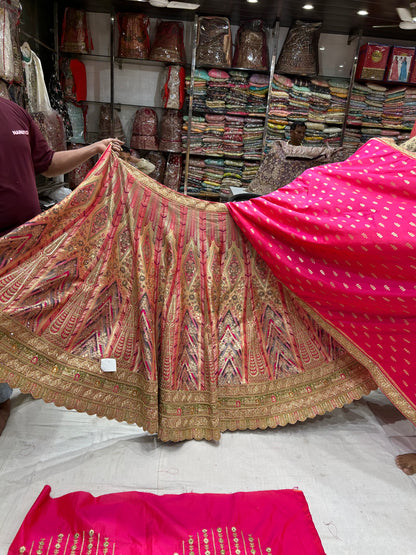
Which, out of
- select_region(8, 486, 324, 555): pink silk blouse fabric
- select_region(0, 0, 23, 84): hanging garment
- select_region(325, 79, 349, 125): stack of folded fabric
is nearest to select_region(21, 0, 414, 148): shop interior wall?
select_region(325, 79, 349, 125): stack of folded fabric

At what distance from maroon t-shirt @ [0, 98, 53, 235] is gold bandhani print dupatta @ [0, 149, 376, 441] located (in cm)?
19

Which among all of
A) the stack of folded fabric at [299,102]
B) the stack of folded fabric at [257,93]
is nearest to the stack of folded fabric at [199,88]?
the stack of folded fabric at [257,93]

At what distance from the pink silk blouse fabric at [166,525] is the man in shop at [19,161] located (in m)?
0.58

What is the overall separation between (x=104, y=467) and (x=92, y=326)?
21.2 inches

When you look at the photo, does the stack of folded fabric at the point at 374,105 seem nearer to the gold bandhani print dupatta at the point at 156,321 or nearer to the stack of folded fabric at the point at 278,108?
the stack of folded fabric at the point at 278,108

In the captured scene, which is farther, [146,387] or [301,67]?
[301,67]

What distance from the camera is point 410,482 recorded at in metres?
1.75

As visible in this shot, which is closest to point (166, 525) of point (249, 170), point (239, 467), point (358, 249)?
point (239, 467)

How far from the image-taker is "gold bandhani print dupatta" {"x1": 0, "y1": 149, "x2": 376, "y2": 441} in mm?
1630

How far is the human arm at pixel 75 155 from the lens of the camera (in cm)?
188

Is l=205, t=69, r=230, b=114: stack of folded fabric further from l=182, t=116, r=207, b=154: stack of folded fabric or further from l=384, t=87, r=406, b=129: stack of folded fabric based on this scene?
l=384, t=87, r=406, b=129: stack of folded fabric

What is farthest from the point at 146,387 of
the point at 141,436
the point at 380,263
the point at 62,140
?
the point at 62,140

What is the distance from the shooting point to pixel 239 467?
1.73 m

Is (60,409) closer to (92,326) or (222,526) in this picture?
(92,326)
